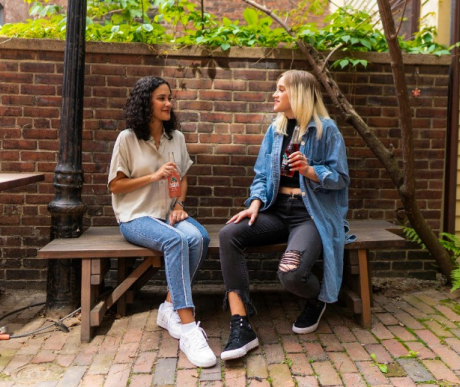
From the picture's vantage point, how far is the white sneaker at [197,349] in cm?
260

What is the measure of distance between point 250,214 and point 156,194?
67 cm

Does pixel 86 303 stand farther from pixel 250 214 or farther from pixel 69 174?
pixel 250 214

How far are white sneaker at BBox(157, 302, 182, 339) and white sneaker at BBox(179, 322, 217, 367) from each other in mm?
164

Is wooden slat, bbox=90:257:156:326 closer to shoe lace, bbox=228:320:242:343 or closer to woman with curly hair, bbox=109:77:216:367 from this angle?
woman with curly hair, bbox=109:77:216:367

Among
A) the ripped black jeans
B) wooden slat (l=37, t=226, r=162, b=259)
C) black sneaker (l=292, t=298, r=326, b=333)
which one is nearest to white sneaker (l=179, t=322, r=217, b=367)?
the ripped black jeans

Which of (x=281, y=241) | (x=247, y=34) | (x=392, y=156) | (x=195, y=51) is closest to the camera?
(x=281, y=241)

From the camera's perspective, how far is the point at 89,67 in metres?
3.87

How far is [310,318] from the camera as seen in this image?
3.09 meters

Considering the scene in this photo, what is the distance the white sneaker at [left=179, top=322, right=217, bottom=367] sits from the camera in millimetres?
2600

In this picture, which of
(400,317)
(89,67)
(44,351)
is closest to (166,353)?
(44,351)

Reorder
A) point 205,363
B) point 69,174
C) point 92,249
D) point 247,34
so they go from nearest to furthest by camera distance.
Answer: point 205,363, point 92,249, point 69,174, point 247,34

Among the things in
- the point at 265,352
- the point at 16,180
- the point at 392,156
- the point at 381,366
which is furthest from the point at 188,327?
the point at 392,156

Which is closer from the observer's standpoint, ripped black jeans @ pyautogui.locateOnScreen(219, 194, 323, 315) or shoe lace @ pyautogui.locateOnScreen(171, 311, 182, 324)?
ripped black jeans @ pyautogui.locateOnScreen(219, 194, 323, 315)

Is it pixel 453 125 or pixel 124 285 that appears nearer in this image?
pixel 124 285
